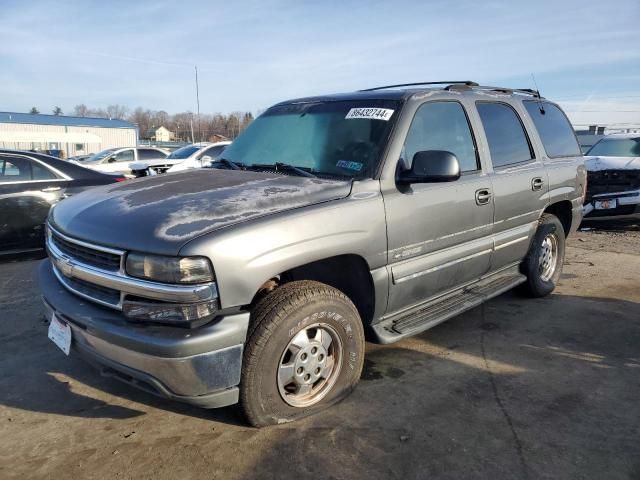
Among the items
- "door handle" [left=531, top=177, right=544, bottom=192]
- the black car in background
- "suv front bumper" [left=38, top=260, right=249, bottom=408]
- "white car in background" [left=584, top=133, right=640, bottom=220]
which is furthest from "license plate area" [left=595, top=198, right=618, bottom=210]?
"suv front bumper" [left=38, top=260, right=249, bottom=408]

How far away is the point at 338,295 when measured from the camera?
2850mm

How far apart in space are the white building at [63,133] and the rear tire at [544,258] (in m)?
46.6

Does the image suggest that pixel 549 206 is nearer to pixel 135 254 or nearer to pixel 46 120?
pixel 135 254

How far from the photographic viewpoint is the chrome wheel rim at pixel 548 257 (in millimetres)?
4953

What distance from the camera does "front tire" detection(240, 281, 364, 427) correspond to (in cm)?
253

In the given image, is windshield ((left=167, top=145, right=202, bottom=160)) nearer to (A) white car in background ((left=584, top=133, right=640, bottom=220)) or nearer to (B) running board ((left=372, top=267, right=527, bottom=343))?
(A) white car in background ((left=584, top=133, right=640, bottom=220))

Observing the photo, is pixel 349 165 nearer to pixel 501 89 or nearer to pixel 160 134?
pixel 501 89

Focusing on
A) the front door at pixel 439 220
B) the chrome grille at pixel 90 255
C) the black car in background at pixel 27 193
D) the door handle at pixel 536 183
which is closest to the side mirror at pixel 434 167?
the front door at pixel 439 220

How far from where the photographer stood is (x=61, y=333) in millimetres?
2758

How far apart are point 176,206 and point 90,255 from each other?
51cm

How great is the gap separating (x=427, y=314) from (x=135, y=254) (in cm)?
203

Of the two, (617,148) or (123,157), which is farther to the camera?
(123,157)

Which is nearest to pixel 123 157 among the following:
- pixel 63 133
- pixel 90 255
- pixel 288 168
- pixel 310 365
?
pixel 288 168

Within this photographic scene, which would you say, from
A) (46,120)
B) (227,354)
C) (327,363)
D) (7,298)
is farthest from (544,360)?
(46,120)
